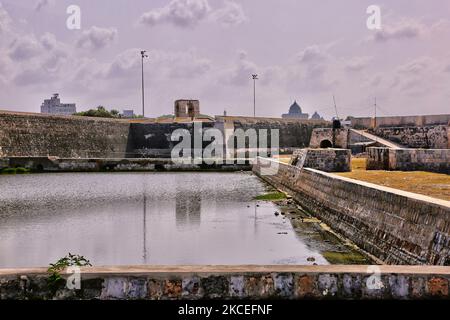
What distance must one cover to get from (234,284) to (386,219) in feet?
12.8

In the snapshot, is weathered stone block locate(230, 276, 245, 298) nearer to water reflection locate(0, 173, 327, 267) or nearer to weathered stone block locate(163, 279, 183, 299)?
weathered stone block locate(163, 279, 183, 299)

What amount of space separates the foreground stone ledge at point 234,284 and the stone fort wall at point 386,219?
1316 millimetres

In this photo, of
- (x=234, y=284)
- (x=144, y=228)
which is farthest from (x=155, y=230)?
(x=234, y=284)

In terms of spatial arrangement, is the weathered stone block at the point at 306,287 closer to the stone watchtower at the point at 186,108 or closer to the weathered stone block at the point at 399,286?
the weathered stone block at the point at 399,286

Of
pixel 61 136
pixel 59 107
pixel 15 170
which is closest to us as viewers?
pixel 15 170

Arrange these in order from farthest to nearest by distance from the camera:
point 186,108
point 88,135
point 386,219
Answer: point 186,108 < point 88,135 < point 386,219

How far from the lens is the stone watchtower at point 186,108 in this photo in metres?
45.6

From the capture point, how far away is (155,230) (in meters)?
10.5

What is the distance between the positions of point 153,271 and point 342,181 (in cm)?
686

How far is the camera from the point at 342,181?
33.8 feet

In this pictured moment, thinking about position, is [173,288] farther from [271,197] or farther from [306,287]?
[271,197]

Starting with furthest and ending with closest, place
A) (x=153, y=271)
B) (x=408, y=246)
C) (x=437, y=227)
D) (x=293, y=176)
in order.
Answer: (x=293, y=176) → (x=408, y=246) → (x=437, y=227) → (x=153, y=271)
